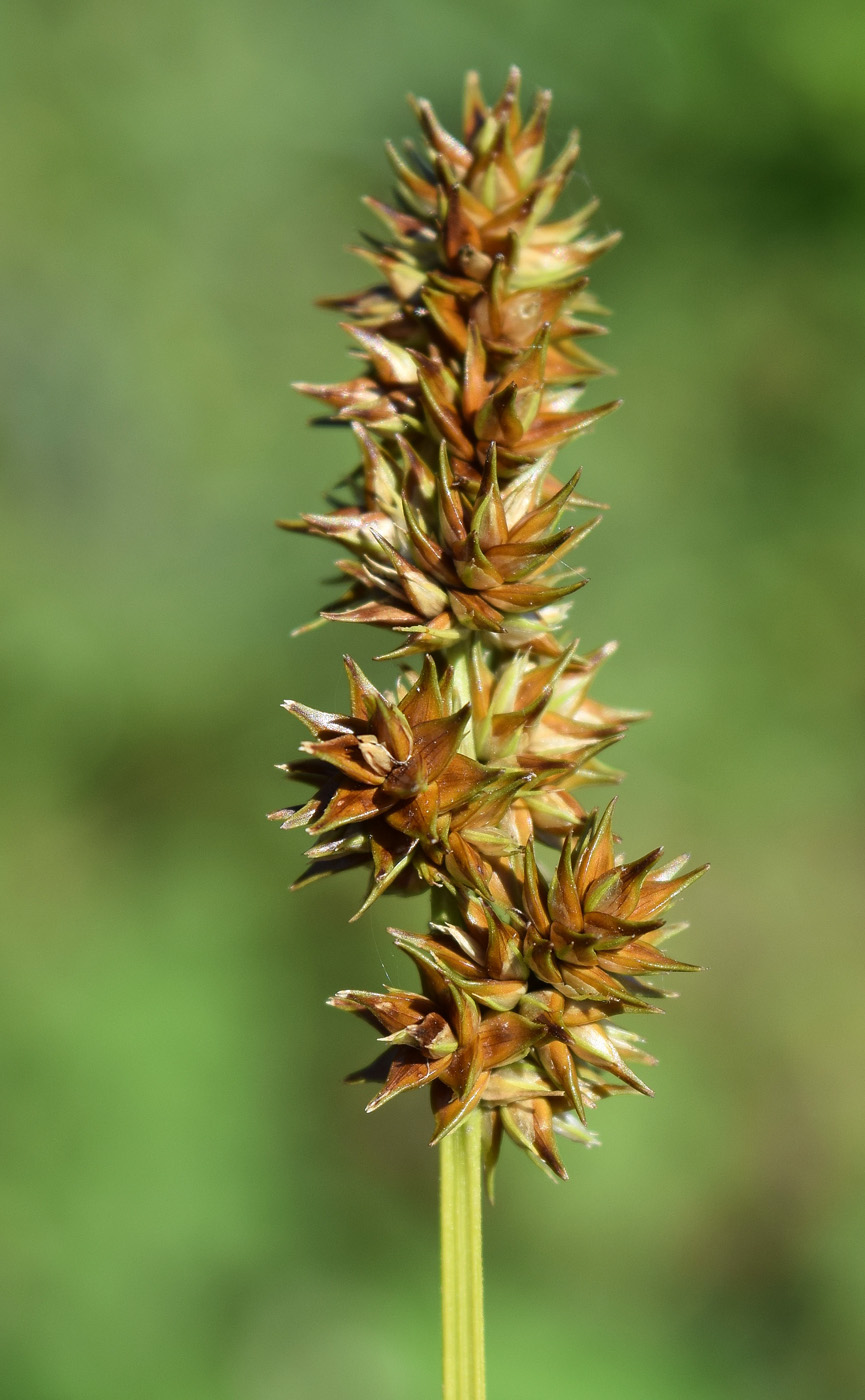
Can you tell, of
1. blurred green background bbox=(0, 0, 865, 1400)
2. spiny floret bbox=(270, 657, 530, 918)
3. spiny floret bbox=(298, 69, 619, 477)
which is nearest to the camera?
spiny floret bbox=(270, 657, 530, 918)

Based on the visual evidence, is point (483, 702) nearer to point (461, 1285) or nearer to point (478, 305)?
point (478, 305)

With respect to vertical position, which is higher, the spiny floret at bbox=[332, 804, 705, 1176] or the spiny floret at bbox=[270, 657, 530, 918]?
the spiny floret at bbox=[270, 657, 530, 918]

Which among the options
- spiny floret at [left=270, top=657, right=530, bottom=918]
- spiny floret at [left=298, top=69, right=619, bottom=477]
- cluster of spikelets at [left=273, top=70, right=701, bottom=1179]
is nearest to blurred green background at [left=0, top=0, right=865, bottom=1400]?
cluster of spikelets at [left=273, top=70, right=701, bottom=1179]

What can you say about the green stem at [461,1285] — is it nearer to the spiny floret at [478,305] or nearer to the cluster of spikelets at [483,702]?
the cluster of spikelets at [483,702]

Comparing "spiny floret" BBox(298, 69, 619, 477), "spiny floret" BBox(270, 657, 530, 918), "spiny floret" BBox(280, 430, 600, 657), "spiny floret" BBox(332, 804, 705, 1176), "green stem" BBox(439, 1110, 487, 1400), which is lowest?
"green stem" BBox(439, 1110, 487, 1400)

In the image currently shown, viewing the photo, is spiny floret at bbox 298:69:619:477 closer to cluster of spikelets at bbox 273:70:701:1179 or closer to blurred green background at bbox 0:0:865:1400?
cluster of spikelets at bbox 273:70:701:1179

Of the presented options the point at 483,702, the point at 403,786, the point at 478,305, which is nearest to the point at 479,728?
the point at 483,702
